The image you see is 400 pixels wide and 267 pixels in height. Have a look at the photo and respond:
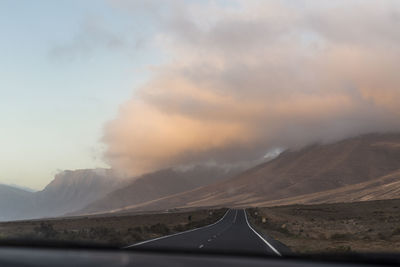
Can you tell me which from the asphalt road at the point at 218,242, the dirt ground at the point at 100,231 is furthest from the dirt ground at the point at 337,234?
the dirt ground at the point at 100,231

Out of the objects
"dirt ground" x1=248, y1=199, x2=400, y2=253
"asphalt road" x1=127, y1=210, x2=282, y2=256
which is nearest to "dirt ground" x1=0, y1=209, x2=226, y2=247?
"asphalt road" x1=127, y1=210, x2=282, y2=256

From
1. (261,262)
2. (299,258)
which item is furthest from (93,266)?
(299,258)

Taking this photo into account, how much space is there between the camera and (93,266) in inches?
230

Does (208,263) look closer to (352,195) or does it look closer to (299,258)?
(299,258)

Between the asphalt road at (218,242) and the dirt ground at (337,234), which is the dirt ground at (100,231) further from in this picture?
the dirt ground at (337,234)

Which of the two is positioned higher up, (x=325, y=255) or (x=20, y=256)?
(x=20, y=256)

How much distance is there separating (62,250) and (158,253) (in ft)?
4.60

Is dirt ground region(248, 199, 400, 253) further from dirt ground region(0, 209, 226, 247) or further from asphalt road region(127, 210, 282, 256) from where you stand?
dirt ground region(0, 209, 226, 247)

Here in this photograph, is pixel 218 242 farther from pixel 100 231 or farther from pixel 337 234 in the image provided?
pixel 337 234

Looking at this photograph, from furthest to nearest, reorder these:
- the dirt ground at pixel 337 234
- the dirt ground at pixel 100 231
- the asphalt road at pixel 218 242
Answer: the dirt ground at pixel 100 231 < the dirt ground at pixel 337 234 < the asphalt road at pixel 218 242

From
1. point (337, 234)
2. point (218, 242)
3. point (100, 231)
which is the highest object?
point (100, 231)

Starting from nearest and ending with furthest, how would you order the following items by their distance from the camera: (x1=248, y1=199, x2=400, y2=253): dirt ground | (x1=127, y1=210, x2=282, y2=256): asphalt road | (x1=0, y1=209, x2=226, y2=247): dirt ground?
(x1=127, y1=210, x2=282, y2=256): asphalt road → (x1=248, y1=199, x2=400, y2=253): dirt ground → (x1=0, y1=209, x2=226, y2=247): dirt ground

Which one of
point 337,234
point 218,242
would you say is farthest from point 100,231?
point 337,234

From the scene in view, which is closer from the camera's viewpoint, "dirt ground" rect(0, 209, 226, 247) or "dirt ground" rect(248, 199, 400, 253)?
"dirt ground" rect(248, 199, 400, 253)
